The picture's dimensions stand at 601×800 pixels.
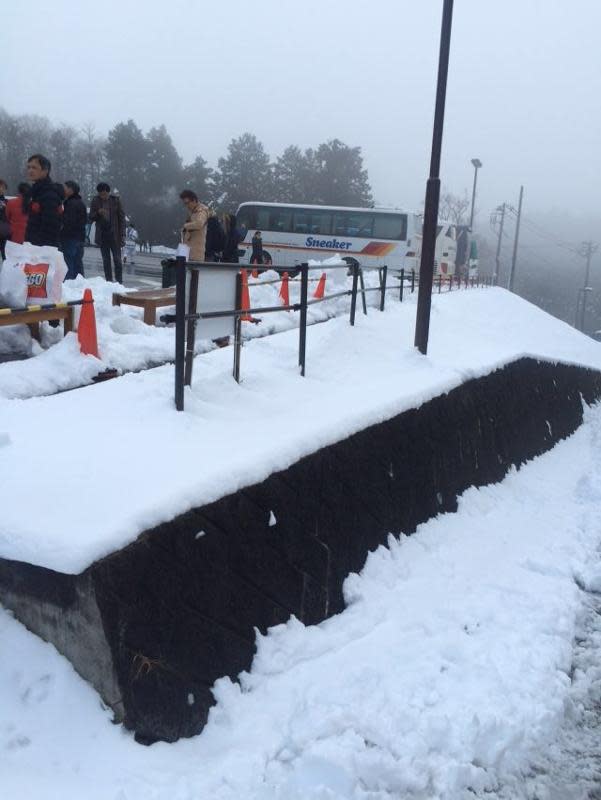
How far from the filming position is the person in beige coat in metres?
10.3

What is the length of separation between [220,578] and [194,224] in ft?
24.1

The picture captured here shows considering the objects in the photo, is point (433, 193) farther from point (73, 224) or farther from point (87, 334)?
point (73, 224)

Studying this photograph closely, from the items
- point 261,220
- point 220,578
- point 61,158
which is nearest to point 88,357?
point 220,578

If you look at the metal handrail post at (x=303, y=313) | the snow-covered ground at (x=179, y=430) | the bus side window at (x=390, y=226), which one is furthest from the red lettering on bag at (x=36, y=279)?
the bus side window at (x=390, y=226)

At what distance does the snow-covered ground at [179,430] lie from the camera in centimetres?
349

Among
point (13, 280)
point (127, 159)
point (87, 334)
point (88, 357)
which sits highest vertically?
point (127, 159)

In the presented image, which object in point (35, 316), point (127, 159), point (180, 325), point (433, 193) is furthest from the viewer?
point (127, 159)

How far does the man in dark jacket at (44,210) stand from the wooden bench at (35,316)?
1.14 metres

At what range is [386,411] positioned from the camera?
5.97m

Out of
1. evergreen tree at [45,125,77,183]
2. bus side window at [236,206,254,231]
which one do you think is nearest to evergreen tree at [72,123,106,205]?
evergreen tree at [45,125,77,183]

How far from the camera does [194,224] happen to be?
1034cm

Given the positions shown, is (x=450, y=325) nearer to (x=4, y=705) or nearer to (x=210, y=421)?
(x=210, y=421)

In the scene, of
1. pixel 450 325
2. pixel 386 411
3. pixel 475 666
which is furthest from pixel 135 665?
pixel 450 325

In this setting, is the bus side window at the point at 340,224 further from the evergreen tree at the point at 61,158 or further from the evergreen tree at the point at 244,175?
the evergreen tree at the point at 61,158
